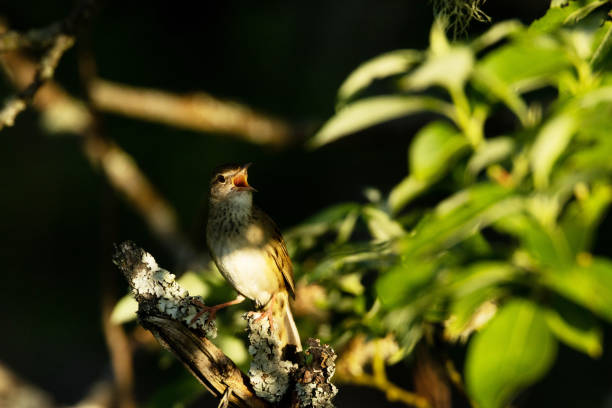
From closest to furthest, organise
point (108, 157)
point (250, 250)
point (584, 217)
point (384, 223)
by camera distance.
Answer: point (584, 217) < point (384, 223) < point (250, 250) < point (108, 157)

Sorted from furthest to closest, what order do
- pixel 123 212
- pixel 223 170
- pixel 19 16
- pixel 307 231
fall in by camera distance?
pixel 123 212
pixel 19 16
pixel 223 170
pixel 307 231

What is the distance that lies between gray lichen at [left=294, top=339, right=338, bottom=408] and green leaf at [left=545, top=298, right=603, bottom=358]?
795 mm

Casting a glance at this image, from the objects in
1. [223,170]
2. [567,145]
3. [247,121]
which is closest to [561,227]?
[567,145]

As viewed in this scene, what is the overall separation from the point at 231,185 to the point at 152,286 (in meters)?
1.56

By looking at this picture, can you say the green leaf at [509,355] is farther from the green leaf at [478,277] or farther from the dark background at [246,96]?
the dark background at [246,96]

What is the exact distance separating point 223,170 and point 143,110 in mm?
1264

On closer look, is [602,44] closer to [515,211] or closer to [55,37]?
[515,211]

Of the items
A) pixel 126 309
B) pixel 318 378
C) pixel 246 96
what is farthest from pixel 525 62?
pixel 246 96

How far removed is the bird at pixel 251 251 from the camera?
105 inches

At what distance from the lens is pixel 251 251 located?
2889 mm

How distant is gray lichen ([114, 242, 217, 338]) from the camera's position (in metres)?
1.70

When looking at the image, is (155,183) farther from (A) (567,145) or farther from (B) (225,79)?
(A) (567,145)

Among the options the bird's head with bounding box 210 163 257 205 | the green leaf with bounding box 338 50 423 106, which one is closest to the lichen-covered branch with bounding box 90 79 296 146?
the bird's head with bounding box 210 163 257 205

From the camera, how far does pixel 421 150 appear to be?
1.02 meters
